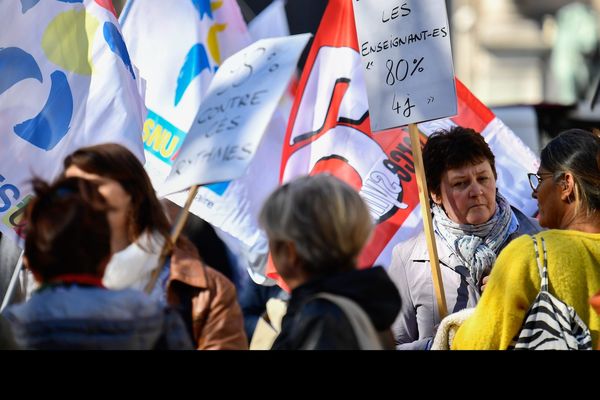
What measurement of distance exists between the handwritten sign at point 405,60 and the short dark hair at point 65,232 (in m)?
1.61

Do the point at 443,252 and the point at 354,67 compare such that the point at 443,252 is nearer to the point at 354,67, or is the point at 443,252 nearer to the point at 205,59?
the point at 354,67

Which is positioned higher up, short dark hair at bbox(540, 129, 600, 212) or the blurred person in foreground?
short dark hair at bbox(540, 129, 600, 212)

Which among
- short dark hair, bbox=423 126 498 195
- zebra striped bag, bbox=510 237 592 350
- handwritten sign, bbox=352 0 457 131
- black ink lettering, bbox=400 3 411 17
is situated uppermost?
black ink lettering, bbox=400 3 411 17

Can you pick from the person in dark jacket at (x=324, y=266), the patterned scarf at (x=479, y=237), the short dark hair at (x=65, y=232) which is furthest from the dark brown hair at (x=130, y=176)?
the patterned scarf at (x=479, y=237)

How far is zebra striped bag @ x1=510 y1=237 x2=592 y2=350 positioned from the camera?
3.08m

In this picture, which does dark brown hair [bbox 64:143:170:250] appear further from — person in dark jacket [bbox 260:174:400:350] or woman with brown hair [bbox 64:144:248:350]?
person in dark jacket [bbox 260:174:400:350]

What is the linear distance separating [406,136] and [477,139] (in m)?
0.80

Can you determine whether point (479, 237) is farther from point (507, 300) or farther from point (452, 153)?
point (507, 300)

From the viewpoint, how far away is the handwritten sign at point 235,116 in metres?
3.48

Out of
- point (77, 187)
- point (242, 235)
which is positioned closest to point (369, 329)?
point (77, 187)

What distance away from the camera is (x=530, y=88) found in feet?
82.3

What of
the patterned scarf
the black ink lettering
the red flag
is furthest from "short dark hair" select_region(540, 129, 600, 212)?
the red flag

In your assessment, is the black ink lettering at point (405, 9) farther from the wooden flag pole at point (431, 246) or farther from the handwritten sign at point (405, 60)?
the wooden flag pole at point (431, 246)

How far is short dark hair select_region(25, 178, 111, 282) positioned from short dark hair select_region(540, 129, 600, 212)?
1.45 meters
